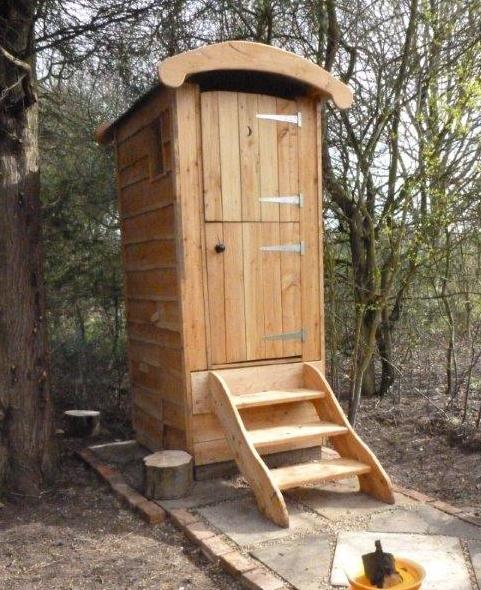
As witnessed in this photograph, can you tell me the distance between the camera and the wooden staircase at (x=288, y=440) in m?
3.40

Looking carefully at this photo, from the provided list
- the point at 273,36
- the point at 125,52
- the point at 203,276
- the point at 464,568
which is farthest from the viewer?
the point at 273,36

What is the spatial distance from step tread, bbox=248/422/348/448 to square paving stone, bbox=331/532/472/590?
26.8 inches

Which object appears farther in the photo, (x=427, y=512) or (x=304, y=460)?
(x=304, y=460)

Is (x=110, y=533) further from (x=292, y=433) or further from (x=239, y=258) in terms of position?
(x=239, y=258)

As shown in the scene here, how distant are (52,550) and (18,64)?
2.84 m

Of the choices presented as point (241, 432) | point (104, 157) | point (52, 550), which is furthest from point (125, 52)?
point (52, 550)

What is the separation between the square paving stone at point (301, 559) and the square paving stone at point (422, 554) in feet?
0.21

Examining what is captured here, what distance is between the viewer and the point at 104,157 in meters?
6.34

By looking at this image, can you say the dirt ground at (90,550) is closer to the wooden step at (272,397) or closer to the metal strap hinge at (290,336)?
the wooden step at (272,397)

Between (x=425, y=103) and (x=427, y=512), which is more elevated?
(x=425, y=103)

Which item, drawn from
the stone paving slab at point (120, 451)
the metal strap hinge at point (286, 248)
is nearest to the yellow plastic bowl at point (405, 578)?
the metal strap hinge at point (286, 248)

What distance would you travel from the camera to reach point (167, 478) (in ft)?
12.1

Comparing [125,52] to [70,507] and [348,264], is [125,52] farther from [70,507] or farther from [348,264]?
[70,507]

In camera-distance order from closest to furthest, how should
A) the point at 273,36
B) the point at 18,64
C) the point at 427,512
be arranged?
the point at 427,512
the point at 18,64
the point at 273,36
